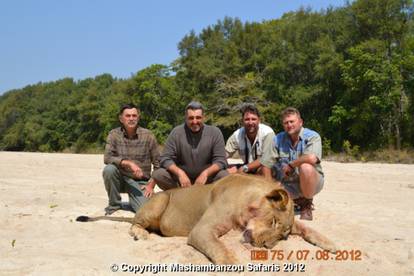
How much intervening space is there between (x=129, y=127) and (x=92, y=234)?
6.96 ft

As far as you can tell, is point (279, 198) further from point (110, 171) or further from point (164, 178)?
point (110, 171)

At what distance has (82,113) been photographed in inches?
2322

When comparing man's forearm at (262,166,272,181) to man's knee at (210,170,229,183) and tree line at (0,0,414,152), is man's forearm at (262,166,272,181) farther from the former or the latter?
tree line at (0,0,414,152)

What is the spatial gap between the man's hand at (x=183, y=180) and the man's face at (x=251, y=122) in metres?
1.52

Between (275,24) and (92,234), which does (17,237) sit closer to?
(92,234)

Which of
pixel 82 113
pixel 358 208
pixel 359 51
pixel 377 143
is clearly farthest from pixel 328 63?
pixel 82 113

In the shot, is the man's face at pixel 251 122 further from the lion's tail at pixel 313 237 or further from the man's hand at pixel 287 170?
the lion's tail at pixel 313 237

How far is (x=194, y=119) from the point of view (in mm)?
6551

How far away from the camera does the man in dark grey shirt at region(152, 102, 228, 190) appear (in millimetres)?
6609

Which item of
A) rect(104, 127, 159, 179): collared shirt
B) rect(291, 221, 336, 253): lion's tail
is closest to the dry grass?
rect(104, 127, 159, 179): collared shirt

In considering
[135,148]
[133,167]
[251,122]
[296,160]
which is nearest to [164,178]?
[133,167]

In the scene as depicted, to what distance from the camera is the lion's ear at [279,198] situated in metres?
4.53

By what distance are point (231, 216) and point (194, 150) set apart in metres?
2.01

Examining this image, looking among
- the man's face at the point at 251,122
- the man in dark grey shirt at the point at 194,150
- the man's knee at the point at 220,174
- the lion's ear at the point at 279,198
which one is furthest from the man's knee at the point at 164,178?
the lion's ear at the point at 279,198
